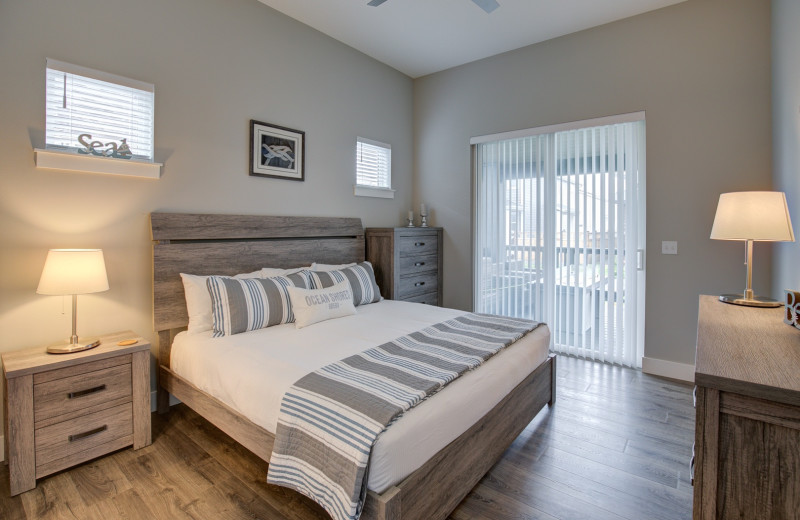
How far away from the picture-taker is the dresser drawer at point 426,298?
13.6 ft

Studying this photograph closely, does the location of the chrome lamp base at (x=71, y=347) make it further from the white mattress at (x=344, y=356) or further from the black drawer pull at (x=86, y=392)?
the white mattress at (x=344, y=356)

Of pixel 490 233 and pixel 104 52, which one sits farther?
pixel 490 233

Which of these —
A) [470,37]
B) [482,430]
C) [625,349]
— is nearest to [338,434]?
[482,430]

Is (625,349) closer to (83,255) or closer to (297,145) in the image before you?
(297,145)

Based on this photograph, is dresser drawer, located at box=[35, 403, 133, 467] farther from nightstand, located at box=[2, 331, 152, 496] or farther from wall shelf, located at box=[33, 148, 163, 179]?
wall shelf, located at box=[33, 148, 163, 179]

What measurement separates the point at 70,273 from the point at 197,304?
2.29 feet

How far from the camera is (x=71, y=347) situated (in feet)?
6.91

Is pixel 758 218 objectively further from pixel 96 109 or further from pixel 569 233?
pixel 96 109

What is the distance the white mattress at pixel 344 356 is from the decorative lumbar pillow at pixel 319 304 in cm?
6

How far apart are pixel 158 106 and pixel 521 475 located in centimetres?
321

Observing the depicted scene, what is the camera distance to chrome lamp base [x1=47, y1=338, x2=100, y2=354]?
2.06 meters

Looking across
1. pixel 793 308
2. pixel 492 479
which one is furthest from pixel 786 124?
pixel 492 479

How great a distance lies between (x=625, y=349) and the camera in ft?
11.5

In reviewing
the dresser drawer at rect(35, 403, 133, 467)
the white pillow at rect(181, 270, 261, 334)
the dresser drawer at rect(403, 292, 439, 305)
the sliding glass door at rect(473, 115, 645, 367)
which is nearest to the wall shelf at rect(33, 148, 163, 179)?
the white pillow at rect(181, 270, 261, 334)
